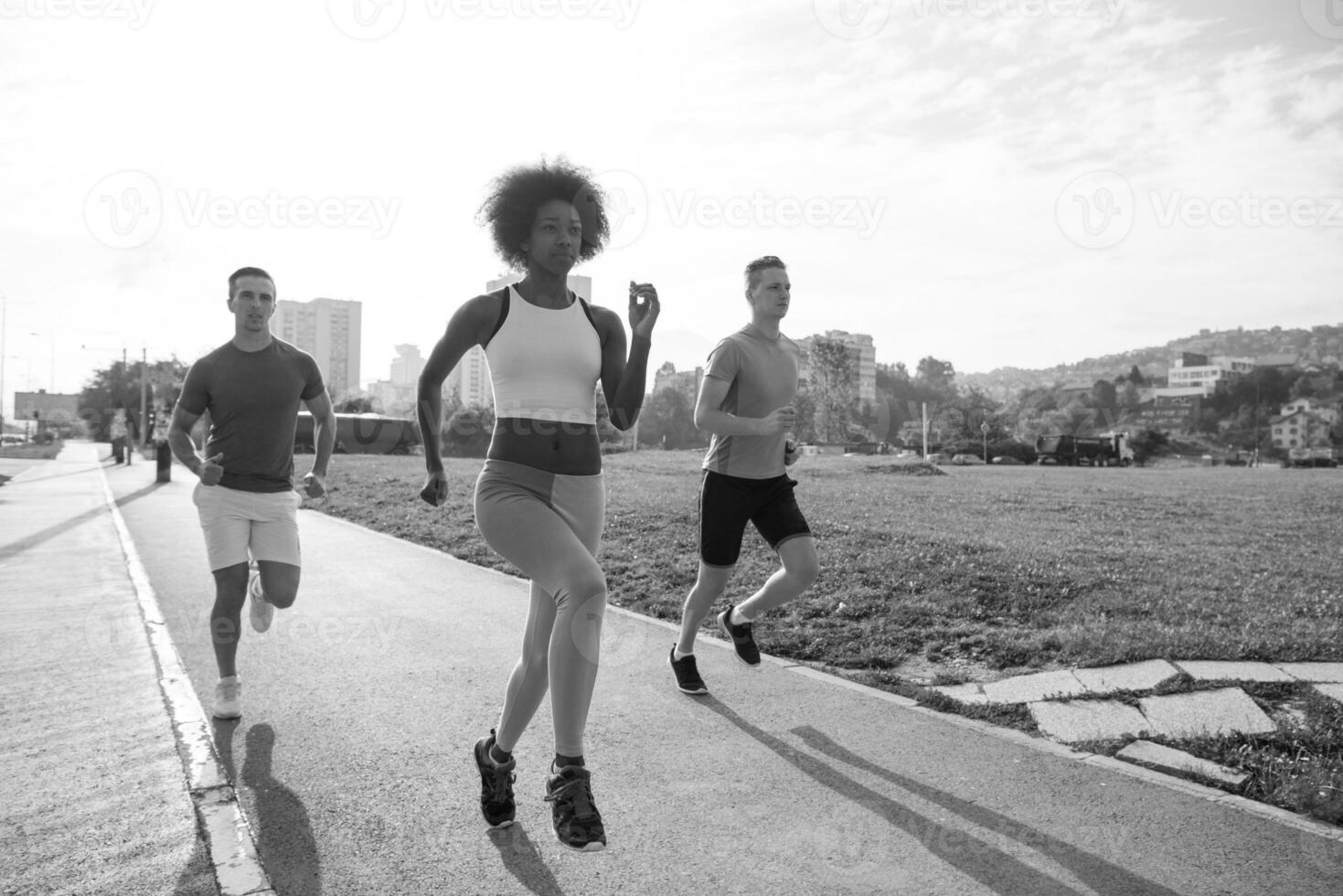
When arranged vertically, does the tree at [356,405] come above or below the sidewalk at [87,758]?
above

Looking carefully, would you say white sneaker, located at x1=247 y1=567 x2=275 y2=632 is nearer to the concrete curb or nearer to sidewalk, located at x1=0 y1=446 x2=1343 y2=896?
sidewalk, located at x1=0 y1=446 x2=1343 y2=896

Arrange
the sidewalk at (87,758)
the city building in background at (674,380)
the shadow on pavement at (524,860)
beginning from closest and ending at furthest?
the shadow on pavement at (524,860), the sidewalk at (87,758), the city building in background at (674,380)

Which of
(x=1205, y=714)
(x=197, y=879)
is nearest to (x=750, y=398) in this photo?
(x=1205, y=714)

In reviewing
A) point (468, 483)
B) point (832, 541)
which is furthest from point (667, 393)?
point (832, 541)

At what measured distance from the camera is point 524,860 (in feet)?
10.2

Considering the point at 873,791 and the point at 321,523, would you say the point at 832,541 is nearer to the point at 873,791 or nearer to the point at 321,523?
the point at 873,791

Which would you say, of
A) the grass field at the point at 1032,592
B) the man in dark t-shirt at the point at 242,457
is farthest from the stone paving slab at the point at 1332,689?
the man in dark t-shirt at the point at 242,457

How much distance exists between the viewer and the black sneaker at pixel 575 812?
110 inches

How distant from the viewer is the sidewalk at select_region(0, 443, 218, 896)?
3.04 metres

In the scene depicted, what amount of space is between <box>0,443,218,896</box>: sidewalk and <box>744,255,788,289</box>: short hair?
346 cm

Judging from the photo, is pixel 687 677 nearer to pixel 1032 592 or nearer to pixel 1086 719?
pixel 1086 719

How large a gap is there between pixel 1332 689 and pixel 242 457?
5.47m

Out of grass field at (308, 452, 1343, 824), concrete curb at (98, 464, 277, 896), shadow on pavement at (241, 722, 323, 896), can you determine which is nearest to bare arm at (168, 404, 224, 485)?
concrete curb at (98, 464, 277, 896)

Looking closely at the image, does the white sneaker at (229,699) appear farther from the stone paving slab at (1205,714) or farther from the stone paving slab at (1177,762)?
the stone paving slab at (1205,714)
